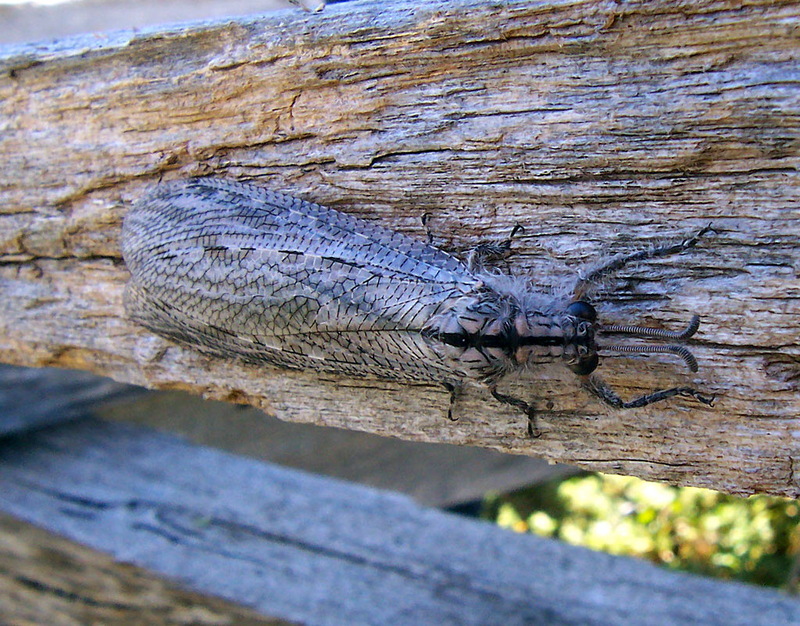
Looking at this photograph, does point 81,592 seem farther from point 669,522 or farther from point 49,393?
point 669,522

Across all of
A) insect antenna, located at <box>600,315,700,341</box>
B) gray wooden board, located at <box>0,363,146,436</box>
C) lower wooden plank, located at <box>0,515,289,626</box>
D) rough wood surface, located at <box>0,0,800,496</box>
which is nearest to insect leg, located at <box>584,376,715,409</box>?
rough wood surface, located at <box>0,0,800,496</box>

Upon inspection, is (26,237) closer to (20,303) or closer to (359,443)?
(20,303)

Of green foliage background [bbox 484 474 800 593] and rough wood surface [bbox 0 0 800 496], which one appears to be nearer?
rough wood surface [bbox 0 0 800 496]

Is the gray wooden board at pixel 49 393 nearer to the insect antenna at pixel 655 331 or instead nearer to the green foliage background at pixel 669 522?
the insect antenna at pixel 655 331

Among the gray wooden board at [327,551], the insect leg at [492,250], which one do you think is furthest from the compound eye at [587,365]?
the gray wooden board at [327,551]

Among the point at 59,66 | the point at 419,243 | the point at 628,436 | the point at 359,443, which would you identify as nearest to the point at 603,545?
the point at 359,443

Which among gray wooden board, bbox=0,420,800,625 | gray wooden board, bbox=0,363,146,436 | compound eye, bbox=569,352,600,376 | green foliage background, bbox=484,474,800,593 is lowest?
green foliage background, bbox=484,474,800,593

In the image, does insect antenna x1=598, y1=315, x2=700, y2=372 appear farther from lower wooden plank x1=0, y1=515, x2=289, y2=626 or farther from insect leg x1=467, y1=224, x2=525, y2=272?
lower wooden plank x1=0, y1=515, x2=289, y2=626
